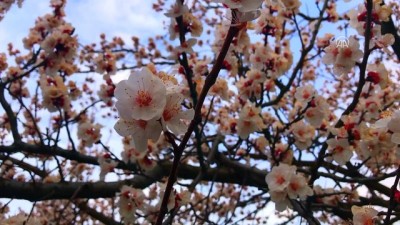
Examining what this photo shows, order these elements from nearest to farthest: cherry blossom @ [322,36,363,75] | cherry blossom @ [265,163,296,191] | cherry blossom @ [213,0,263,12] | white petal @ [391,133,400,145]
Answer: cherry blossom @ [213,0,263,12] → white petal @ [391,133,400,145] → cherry blossom @ [265,163,296,191] → cherry blossom @ [322,36,363,75]

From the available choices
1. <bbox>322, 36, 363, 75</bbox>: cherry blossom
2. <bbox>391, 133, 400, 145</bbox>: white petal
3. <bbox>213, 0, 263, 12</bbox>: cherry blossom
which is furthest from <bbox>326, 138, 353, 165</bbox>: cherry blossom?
<bbox>213, 0, 263, 12</bbox>: cherry blossom

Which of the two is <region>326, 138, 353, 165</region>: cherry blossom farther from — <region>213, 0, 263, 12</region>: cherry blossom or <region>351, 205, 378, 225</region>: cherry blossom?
<region>213, 0, 263, 12</region>: cherry blossom

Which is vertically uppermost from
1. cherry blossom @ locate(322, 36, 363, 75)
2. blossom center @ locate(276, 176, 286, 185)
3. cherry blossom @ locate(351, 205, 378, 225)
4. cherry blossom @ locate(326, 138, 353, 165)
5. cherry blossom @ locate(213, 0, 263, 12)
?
cherry blossom @ locate(322, 36, 363, 75)

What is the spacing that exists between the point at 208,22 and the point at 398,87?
3.24 m

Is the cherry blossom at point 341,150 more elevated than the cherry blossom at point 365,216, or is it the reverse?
the cherry blossom at point 341,150

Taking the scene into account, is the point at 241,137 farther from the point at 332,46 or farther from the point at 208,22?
the point at 208,22

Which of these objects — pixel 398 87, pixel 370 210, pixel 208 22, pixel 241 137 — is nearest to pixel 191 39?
pixel 241 137

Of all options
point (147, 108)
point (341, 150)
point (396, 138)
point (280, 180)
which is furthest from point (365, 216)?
point (341, 150)

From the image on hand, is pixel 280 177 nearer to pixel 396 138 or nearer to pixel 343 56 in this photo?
pixel 343 56

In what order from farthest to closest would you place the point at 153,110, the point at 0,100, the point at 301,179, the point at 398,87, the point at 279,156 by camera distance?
1. the point at 398,87
2. the point at 279,156
3. the point at 0,100
4. the point at 301,179
5. the point at 153,110

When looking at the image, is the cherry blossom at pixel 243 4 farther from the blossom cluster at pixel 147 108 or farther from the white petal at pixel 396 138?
the white petal at pixel 396 138

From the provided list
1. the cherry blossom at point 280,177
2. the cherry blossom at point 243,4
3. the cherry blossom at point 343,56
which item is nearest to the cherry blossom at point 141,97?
the cherry blossom at point 243,4

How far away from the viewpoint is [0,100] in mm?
3443

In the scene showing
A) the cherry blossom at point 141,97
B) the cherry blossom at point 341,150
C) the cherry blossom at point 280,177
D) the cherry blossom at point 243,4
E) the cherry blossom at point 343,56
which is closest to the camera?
the cherry blossom at point 243,4
